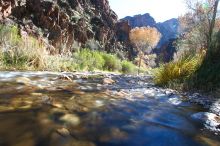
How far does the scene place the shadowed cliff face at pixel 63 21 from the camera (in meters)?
24.8

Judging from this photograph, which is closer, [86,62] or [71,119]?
[71,119]

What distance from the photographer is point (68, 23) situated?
31125 millimetres

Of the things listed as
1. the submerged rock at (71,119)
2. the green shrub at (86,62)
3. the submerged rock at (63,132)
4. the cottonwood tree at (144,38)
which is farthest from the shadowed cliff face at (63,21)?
the submerged rock at (63,132)

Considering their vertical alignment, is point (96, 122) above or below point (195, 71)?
below

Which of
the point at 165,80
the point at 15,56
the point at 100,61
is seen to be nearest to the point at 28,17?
the point at 100,61

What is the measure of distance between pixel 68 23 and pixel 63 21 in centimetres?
159

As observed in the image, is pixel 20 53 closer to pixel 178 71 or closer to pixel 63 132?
pixel 178 71

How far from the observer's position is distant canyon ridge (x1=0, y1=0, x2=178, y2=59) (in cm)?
2347

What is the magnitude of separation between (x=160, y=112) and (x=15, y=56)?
7022 millimetres

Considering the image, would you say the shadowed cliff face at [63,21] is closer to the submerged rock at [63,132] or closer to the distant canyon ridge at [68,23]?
the distant canyon ridge at [68,23]

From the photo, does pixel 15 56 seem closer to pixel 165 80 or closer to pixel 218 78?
pixel 165 80

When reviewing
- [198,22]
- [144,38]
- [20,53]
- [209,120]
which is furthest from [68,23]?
[209,120]

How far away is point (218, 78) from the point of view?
6.52 meters

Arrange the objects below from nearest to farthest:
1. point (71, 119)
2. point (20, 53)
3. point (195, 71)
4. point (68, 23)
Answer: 1. point (71, 119)
2. point (195, 71)
3. point (20, 53)
4. point (68, 23)
